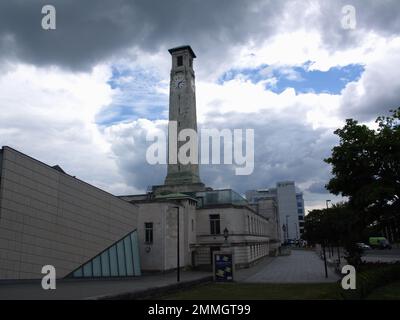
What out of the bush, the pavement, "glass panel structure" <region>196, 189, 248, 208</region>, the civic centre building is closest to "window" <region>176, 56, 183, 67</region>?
the civic centre building

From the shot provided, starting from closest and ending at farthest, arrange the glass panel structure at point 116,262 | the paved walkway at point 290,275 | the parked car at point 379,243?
1. the glass panel structure at point 116,262
2. the paved walkway at point 290,275
3. the parked car at point 379,243

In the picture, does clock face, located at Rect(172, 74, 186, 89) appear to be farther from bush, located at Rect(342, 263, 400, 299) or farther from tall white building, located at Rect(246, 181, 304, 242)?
tall white building, located at Rect(246, 181, 304, 242)

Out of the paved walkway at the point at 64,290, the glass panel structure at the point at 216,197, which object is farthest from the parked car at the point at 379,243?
the paved walkway at the point at 64,290

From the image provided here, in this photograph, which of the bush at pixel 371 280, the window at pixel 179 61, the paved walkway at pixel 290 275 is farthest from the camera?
the window at pixel 179 61

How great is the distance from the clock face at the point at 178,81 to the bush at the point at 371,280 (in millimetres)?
44291

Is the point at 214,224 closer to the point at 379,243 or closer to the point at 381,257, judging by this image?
the point at 381,257

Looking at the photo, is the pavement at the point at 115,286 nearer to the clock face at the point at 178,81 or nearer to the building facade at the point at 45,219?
the building facade at the point at 45,219

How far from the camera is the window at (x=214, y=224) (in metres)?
48.4

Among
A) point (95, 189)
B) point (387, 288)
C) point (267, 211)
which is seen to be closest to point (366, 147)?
point (387, 288)

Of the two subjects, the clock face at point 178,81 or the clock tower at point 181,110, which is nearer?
the clock tower at point 181,110

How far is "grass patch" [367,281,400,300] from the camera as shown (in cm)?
1700

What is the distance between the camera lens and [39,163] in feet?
77.9
